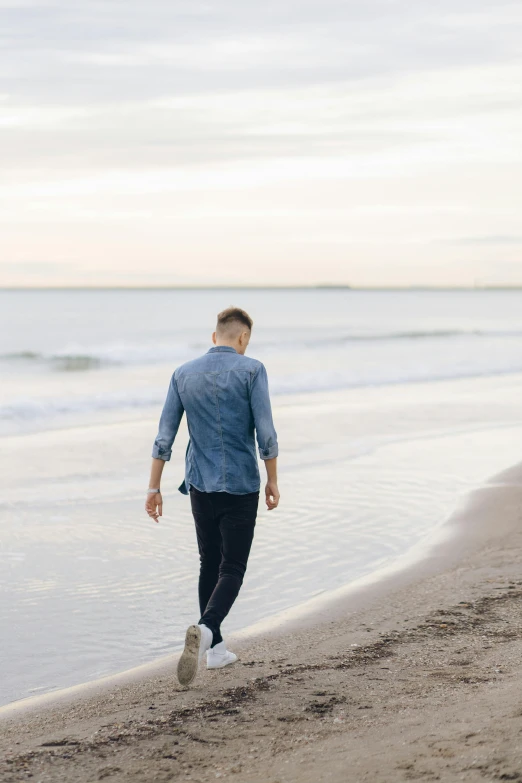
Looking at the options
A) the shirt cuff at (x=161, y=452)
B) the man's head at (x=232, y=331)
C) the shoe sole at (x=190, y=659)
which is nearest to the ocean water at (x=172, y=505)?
the shoe sole at (x=190, y=659)

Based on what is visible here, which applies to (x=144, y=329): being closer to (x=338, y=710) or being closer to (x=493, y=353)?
(x=493, y=353)

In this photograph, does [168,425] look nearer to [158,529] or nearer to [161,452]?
[161,452]

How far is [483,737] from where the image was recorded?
2949 millimetres

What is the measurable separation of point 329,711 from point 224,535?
3.27 feet

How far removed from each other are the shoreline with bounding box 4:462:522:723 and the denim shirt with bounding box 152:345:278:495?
1.12 m

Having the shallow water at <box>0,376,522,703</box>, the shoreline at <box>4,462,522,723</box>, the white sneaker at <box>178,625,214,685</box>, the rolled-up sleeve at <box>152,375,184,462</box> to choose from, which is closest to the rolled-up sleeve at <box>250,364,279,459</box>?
the rolled-up sleeve at <box>152,375,184,462</box>

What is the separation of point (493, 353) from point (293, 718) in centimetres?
3270

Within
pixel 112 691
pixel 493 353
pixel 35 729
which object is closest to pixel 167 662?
pixel 112 691

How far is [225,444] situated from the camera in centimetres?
425

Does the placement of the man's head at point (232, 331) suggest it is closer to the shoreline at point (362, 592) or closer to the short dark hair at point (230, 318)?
the short dark hair at point (230, 318)

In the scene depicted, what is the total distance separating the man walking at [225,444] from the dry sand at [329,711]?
0.49 meters

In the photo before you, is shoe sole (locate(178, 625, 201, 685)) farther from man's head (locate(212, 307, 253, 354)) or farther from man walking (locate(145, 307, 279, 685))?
man's head (locate(212, 307, 253, 354))

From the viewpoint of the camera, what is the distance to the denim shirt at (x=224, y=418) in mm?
4203

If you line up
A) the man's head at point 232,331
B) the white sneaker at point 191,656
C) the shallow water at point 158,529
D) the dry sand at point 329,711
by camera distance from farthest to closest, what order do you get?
the shallow water at point 158,529
the man's head at point 232,331
the white sneaker at point 191,656
the dry sand at point 329,711
